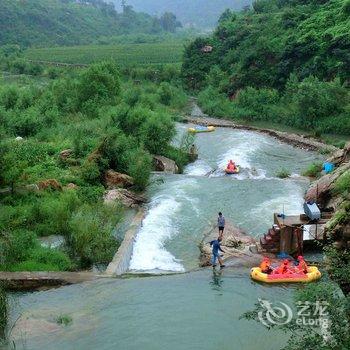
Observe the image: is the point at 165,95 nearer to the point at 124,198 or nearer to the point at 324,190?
the point at 124,198

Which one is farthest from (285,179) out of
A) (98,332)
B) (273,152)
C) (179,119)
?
(179,119)

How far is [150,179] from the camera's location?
101ft

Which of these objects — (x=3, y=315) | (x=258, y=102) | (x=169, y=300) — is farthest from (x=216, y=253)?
(x=258, y=102)

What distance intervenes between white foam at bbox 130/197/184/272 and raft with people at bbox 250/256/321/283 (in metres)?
3.07

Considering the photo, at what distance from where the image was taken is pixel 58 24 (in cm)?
14588

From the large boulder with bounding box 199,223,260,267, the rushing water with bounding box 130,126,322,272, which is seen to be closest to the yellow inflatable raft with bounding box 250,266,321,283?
the large boulder with bounding box 199,223,260,267

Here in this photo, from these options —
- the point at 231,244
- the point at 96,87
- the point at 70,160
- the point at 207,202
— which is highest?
the point at 96,87

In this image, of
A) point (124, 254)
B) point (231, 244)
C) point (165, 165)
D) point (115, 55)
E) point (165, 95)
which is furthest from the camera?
point (115, 55)

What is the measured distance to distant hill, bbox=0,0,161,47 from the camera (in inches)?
5118

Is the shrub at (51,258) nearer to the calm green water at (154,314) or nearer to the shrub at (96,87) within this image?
the calm green water at (154,314)

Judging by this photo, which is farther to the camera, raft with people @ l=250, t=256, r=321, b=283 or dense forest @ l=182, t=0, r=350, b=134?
dense forest @ l=182, t=0, r=350, b=134

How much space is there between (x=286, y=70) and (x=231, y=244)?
42.3 m

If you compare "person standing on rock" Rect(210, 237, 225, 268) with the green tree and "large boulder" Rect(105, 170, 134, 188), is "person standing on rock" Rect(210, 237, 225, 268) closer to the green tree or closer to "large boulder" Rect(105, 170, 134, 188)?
"large boulder" Rect(105, 170, 134, 188)

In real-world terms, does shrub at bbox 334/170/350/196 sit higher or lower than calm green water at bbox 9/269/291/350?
higher
